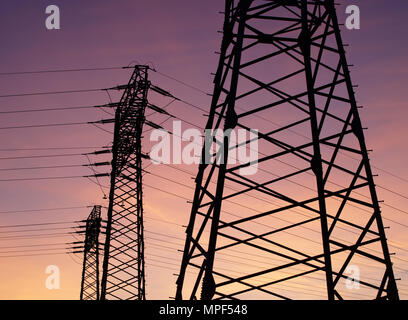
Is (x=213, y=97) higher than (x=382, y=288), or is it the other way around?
(x=213, y=97)

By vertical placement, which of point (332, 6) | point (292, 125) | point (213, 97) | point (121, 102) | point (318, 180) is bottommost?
point (318, 180)

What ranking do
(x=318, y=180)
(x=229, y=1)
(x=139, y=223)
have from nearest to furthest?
(x=318, y=180) < (x=229, y=1) < (x=139, y=223)

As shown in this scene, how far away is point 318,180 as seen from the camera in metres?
9.83

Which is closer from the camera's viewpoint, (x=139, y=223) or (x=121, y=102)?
(x=139, y=223)

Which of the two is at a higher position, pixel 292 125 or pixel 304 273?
pixel 292 125

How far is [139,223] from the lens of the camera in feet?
83.4
